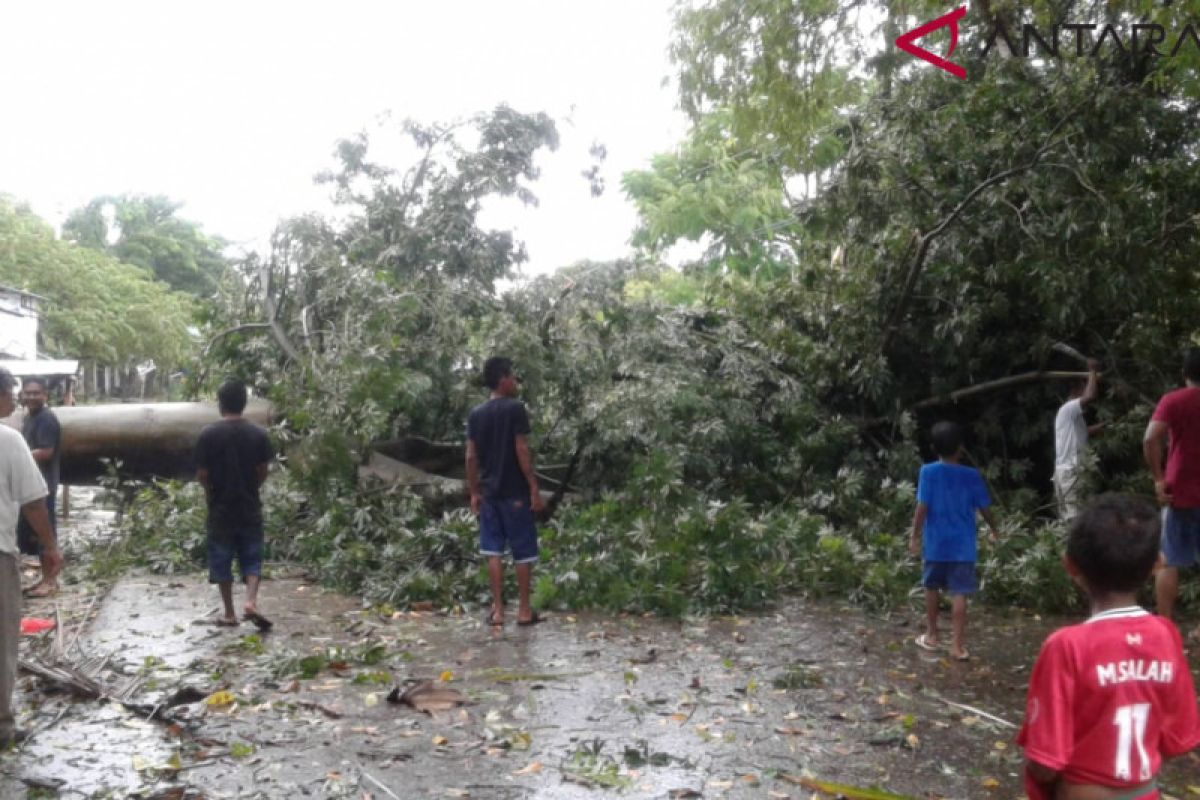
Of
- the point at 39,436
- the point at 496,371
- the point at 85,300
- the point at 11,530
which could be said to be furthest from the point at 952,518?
the point at 85,300

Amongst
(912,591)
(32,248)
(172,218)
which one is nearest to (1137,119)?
(912,591)

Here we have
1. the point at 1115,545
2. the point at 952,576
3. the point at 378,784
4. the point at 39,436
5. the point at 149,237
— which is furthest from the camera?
the point at 149,237

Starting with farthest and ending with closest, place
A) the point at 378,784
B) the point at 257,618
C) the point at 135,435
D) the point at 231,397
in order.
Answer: the point at 135,435, the point at 231,397, the point at 257,618, the point at 378,784

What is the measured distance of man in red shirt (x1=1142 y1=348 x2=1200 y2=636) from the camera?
6359 millimetres

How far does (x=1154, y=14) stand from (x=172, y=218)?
55.2 m

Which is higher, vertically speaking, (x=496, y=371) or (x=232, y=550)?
(x=496, y=371)

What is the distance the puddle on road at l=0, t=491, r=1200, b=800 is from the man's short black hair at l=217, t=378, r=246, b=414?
1.39 m

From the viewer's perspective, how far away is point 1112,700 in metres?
2.44

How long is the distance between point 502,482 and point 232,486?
1.70 meters

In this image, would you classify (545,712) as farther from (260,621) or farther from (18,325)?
(18,325)

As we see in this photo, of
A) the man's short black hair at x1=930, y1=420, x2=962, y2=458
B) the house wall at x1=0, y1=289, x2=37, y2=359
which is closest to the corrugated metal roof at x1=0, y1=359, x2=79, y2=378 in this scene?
the house wall at x1=0, y1=289, x2=37, y2=359

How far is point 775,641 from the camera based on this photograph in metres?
7.00

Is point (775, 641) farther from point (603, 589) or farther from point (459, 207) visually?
point (459, 207)

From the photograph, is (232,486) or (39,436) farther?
(39,436)
